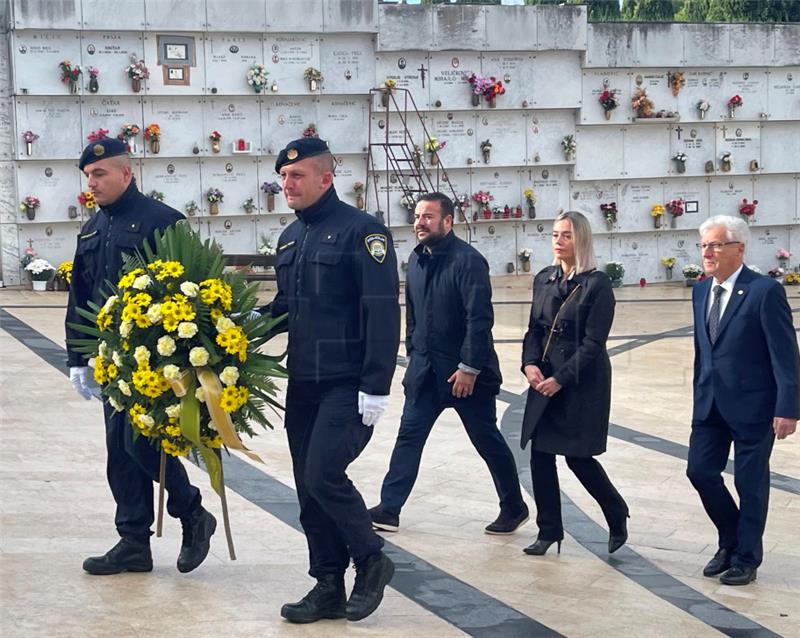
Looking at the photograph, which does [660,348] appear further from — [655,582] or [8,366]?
[655,582]

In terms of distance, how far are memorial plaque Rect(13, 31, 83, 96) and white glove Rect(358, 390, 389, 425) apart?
14842 mm

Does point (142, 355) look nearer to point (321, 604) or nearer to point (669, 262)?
point (321, 604)

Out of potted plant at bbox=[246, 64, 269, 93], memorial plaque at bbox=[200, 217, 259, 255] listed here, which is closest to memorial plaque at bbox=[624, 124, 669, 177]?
potted plant at bbox=[246, 64, 269, 93]

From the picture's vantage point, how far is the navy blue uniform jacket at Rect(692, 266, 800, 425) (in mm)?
5480

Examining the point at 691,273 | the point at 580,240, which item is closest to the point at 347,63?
the point at 691,273

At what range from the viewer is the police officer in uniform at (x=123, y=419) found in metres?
5.39

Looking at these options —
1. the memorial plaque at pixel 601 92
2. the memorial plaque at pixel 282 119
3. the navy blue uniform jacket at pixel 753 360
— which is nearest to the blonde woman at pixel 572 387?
the navy blue uniform jacket at pixel 753 360

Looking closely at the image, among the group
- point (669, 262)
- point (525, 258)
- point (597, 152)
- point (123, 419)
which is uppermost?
point (597, 152)

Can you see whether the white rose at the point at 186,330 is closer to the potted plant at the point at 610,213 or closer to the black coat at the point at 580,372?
the black coat at the point at 580,372

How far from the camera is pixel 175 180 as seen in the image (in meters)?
19.5

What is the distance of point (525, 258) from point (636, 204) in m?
2.38

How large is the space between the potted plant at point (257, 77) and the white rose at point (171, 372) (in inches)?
592

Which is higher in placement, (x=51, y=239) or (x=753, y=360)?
(x=51, y=239)

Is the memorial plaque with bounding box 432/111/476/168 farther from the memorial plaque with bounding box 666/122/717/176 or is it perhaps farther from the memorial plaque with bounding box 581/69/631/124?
the memorial plaque with bounding box 666/122/717/176
